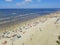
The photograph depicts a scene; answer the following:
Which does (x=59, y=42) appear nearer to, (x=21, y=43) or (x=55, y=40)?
(x=55, y=40)

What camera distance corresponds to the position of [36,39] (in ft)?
29.1

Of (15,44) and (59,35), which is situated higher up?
(59,35)

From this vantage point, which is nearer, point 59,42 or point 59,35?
point 59,42

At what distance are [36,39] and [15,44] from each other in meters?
1.17

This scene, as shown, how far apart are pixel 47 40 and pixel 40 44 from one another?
0.47 meters

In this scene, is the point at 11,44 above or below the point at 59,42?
below

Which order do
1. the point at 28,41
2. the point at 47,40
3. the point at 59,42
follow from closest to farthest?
the point at 59,42
the point at 47,40
the point at 28,41

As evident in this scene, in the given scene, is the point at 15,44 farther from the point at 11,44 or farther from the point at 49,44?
the point at 49,44

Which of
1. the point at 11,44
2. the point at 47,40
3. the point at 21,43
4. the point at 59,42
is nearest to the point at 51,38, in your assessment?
the point at 47,40

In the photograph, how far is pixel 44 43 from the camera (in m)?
8.07

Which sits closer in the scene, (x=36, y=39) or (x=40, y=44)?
(x=40, y=44)

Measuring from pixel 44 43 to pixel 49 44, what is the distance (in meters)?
0.31

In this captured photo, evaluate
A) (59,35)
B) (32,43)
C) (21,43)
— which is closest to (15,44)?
(21,43)

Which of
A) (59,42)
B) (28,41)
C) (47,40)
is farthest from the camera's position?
(28,41)
